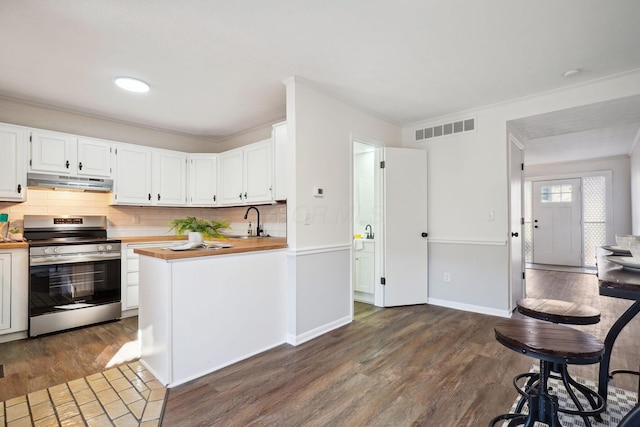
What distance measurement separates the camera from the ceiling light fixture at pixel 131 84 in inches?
117

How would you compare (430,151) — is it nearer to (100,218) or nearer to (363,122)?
(363,122)

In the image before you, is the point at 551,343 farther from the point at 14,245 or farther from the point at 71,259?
the point at 14,245

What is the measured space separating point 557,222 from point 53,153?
9500mm

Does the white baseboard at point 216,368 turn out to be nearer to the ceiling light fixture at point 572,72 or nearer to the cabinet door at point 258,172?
the cabinet door at point 258,172

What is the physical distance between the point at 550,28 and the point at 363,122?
1942 millimetres

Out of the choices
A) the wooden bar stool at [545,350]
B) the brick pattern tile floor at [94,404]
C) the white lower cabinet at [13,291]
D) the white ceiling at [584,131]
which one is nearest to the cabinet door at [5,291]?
the white lower cabinet at [13,291]

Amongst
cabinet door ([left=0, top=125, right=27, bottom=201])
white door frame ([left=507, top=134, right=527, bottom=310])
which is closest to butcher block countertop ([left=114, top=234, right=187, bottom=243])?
cabinet door ([left=0, top=125, right=27, bottom=201])

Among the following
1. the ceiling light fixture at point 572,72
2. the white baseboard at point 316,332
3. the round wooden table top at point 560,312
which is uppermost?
the ceiling light fixture at point 572,72

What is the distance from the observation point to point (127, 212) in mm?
4352

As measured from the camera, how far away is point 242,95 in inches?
134

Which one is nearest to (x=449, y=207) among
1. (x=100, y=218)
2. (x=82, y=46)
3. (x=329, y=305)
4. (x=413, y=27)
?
(x=329, y=305)

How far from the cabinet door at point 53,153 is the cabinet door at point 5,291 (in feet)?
3.29

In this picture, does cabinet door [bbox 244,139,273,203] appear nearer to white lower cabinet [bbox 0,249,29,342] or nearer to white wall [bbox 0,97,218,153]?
white wall [bbox 0,97,218,153]

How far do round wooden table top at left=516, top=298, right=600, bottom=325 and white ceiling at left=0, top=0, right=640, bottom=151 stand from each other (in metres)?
1.86
